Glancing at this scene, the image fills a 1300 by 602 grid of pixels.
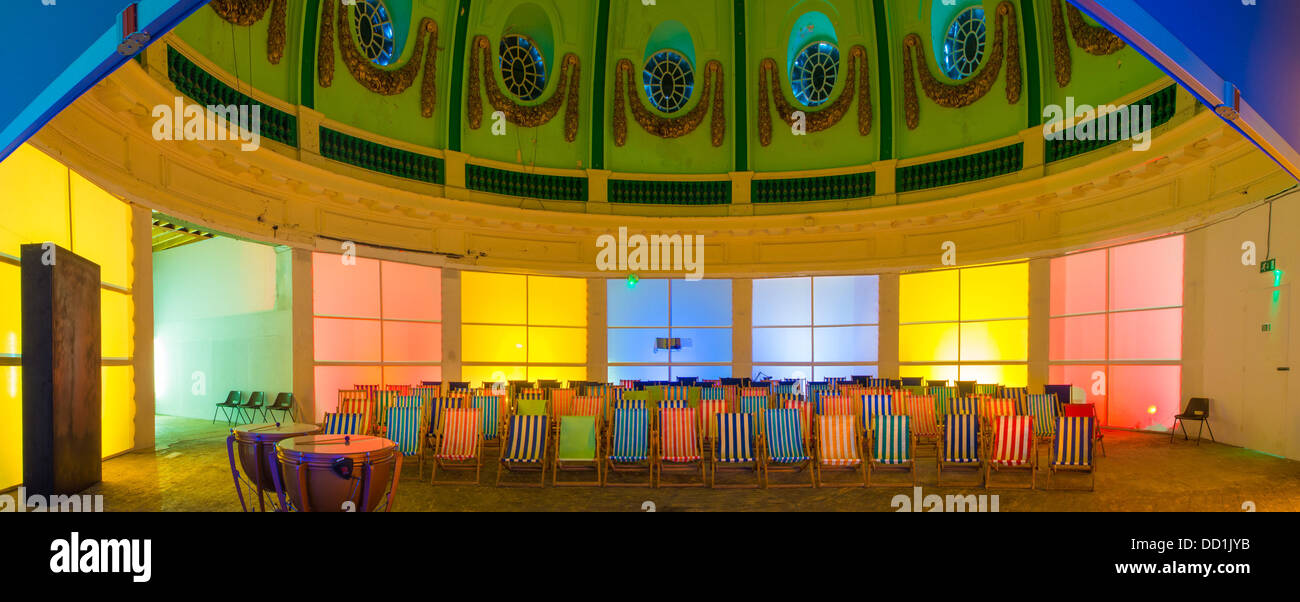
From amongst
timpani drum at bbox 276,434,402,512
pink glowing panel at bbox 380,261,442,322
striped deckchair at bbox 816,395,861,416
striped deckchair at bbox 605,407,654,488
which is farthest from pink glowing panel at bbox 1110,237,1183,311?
pink glowing panel at bbox 380,261,442,322

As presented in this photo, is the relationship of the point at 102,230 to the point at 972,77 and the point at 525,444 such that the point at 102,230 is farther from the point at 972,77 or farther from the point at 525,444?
the point at 972,77

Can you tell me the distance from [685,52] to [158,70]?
11.5 m

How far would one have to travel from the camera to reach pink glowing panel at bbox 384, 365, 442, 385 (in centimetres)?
1357

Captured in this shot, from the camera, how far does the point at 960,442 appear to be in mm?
6902

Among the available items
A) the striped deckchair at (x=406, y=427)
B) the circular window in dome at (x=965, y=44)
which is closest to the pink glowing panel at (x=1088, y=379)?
the circular window in dome at (x=965, y=44)

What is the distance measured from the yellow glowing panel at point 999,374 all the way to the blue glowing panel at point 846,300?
243 centimetres

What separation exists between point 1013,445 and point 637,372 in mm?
10396

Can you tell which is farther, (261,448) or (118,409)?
(118,409)

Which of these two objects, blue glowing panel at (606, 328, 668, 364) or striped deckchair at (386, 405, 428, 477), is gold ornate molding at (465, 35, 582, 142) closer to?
blue glowing panel at (606, 328, 668, 364)

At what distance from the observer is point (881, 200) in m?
15.2

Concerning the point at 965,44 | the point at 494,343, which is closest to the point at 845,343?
the point at 965,44

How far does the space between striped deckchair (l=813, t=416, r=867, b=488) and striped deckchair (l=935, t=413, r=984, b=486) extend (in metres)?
0.88

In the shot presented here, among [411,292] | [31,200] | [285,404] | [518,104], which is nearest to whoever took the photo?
Answer: [31,200]
